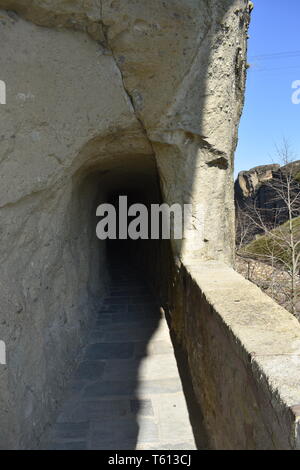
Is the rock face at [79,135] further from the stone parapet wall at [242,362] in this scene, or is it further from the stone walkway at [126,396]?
the stone parapet wall at [242,362]

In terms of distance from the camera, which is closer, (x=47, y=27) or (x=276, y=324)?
(x=276, y=324)

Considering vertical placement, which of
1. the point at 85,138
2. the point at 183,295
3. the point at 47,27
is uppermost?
the point at 47,27

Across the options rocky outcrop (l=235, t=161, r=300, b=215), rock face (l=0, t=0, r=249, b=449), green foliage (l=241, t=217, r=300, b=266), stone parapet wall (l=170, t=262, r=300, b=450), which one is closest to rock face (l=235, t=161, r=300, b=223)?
rocky outcrop (l=235, t=161, r=300, b=215)

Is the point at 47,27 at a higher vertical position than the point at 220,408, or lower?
higher

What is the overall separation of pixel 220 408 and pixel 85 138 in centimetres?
207

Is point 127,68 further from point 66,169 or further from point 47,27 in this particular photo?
point 66,169

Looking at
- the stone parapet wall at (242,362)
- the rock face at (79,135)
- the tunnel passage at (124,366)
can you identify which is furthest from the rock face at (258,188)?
the stone parapet wall at (242,362)

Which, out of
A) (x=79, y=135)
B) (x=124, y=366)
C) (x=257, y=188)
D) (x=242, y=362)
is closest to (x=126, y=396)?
(x=124, y=366)

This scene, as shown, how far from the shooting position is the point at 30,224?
7.74 ft

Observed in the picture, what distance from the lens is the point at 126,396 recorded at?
112 inches

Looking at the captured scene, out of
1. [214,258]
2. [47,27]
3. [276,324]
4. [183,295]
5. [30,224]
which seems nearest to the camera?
[276,324]

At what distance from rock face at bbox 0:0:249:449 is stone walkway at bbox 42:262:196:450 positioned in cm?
18

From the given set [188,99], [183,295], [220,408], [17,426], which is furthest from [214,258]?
[17,426]

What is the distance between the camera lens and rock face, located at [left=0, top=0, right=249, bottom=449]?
217 cm
